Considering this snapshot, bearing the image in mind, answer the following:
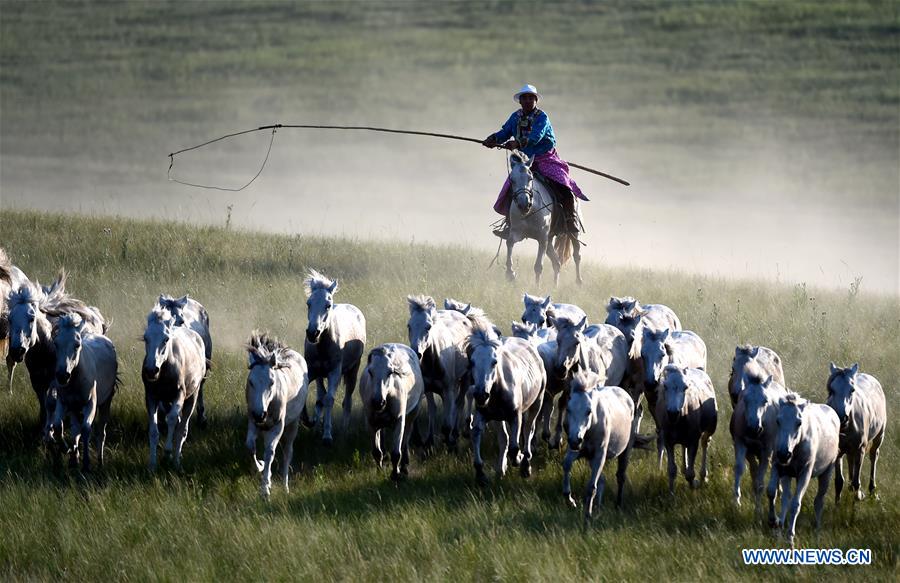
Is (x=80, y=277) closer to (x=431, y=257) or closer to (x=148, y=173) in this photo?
(x=431, y=257)

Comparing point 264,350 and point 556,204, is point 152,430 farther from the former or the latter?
point 556,204

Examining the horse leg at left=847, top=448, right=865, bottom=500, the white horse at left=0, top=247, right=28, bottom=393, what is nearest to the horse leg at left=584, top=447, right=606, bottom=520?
the horse leg at left=847, top=448, right=865, bottom=500

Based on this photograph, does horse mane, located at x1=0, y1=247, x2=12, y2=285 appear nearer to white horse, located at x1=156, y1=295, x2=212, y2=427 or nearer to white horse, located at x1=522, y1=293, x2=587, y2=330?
white horse, located at x1=156, y1=295, x2=212, y2=427

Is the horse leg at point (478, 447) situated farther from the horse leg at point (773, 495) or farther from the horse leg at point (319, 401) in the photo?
the horse leg at point (773, 495)

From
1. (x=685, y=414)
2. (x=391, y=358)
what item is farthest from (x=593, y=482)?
(x=391, y=358)

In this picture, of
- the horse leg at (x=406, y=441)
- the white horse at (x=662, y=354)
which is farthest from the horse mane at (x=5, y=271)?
the white horse at (x=662, y=354)

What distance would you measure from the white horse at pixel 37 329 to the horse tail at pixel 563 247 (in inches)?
396

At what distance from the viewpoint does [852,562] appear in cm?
1098

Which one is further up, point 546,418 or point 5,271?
point 5,271

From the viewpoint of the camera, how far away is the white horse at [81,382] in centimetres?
1265

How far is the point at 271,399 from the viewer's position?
12.3 metres

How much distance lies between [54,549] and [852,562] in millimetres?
7608

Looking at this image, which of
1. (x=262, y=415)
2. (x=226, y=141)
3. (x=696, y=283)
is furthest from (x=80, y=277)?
(x=226, y=141)

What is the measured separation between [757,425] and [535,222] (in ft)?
32.1
